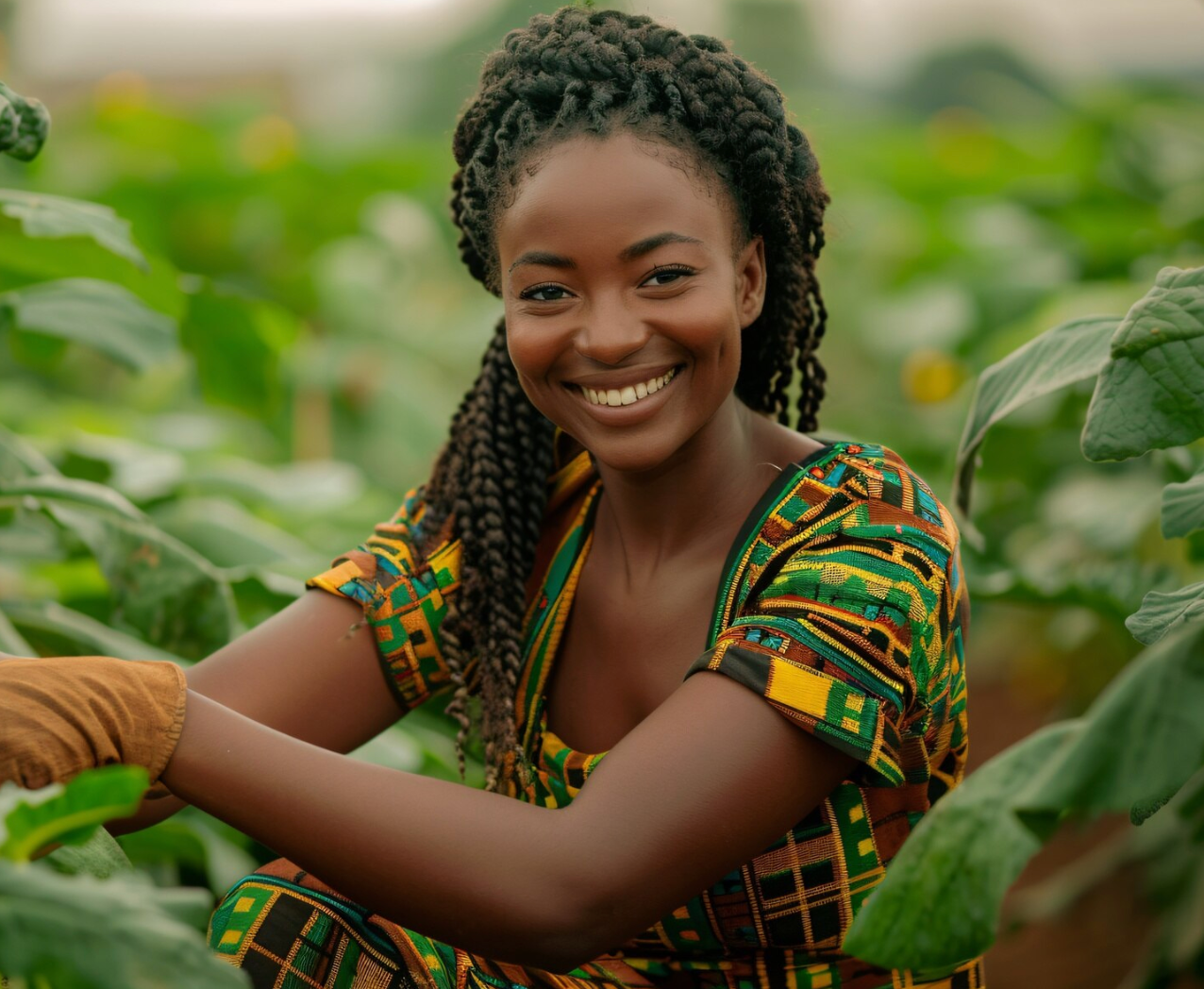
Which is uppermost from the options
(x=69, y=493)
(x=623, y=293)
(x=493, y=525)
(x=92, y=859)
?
(x=623, y=293)

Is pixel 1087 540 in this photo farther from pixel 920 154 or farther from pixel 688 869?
pixel 920 154

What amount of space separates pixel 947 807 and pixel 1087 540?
1.92 m

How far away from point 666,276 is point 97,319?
1194 millimetres

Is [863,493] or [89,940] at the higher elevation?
[863,493]

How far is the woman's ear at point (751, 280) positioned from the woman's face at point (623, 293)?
10 millimetres

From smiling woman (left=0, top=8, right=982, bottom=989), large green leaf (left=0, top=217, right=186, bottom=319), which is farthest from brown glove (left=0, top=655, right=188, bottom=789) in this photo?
large green leaf (left=0, top=217, right=186, bottom=319)

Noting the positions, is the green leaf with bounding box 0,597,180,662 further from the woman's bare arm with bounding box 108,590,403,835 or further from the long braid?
the long braid

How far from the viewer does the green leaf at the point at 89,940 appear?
0.99m

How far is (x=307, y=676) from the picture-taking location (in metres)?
1.92

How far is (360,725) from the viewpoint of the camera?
1977mm

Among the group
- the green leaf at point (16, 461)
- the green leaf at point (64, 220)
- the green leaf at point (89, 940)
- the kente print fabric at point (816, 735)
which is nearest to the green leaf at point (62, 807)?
the green leaf at point (89, 940)

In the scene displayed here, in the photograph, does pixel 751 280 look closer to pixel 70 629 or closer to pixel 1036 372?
pixel 1036 372

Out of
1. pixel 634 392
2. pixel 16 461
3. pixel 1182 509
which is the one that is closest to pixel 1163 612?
pixel 1182 509

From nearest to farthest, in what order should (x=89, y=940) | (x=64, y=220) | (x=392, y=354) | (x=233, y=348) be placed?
1. (x=89, y=940)
2. (x=64, y=220)
3. (x=233, y=348)
4. (x=392, y=354)
